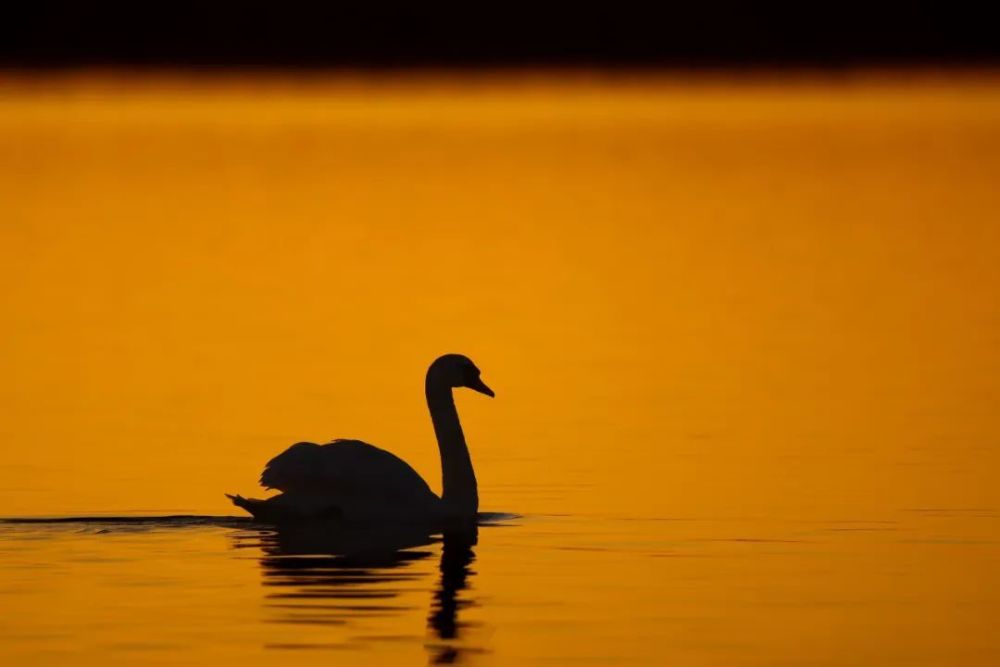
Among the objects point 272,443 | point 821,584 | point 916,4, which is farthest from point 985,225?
point 916,4

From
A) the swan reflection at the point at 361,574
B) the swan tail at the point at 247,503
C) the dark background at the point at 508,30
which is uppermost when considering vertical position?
the dark background at the point at 508,30

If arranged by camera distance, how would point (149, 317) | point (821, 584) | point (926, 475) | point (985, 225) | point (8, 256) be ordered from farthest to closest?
point (985, 225), point (8, 256), point (149, 317), point (926, 475), point (821, 584)

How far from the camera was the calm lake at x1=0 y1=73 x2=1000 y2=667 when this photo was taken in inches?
628

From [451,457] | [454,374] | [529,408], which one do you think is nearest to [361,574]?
[451,457]

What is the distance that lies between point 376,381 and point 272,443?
150 inches

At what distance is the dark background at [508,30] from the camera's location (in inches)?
4065

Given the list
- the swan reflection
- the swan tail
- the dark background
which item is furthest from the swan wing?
the dark background

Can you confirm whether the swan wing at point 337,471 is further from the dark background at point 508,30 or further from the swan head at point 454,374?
the dark background at point 508,30

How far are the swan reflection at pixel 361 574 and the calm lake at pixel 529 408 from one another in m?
0.05

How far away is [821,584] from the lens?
55.5 ft

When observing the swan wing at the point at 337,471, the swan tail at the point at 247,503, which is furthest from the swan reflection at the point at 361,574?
the swan wing at the point at 337,471

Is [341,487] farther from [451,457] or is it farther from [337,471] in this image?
[451,457]

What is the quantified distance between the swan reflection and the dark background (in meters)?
84.1

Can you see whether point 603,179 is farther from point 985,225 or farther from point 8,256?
point 8,256
